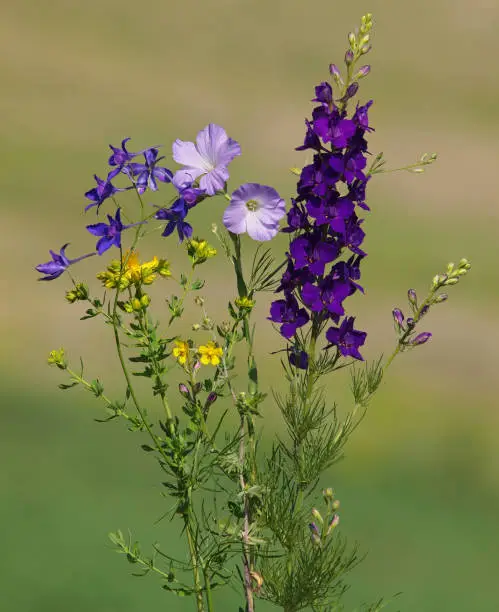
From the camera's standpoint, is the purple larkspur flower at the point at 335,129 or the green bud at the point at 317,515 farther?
the green bud at the point at 317,515

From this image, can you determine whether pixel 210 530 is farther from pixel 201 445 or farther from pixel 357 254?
pixel 357 254

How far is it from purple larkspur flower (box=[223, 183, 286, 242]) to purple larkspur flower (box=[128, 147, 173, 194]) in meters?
0.10

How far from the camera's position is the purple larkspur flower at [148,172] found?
4.09 feet

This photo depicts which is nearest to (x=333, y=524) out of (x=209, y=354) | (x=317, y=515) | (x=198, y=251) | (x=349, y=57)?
(x=317, y=515)

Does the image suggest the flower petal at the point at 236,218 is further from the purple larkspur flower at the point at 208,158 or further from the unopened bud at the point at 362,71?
the unopened bud at the point at 362,71

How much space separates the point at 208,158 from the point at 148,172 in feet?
0.27

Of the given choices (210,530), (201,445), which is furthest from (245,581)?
(201,445)

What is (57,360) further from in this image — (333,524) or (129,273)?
(333,524)

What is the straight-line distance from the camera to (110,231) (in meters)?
1.22

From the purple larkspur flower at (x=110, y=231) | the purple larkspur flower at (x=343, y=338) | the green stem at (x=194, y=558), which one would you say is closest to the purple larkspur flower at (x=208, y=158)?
the purple larkspur flower at (x=110, y=231)

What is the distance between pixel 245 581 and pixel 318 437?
224 millimetres

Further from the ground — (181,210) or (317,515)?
(181,210)

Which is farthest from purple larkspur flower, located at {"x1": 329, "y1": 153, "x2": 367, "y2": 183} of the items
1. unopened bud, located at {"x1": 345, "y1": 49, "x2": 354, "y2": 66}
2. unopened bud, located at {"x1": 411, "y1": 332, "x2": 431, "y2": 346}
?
unopened bud, located at {"x1": 411, "y1": 332, "x2": 431, "y2": 346}

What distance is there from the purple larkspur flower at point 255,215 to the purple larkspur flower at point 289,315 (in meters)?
0.11
